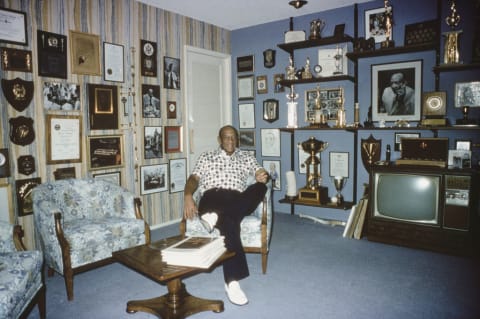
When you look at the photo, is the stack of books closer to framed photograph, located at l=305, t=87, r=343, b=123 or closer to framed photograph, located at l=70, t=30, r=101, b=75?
framed photograph, located at l=70, t=30, r=101, b=75

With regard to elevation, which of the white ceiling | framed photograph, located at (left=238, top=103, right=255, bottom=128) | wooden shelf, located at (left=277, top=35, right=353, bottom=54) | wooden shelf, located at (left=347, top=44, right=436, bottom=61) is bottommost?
framed photograph, located at (left=238, top=103, right=255, bottom=128)

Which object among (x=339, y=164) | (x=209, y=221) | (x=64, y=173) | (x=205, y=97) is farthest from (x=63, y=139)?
(x=339, y=164)

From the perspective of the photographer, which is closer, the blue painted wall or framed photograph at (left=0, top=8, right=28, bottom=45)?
framed photograph at (left=0, top=8, right=28, bottom=45)

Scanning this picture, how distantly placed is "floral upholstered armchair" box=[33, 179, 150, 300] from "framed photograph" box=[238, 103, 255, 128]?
236 cm

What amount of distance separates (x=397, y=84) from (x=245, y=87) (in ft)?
6.49

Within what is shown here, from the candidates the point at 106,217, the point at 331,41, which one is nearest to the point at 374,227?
the point at 331,41

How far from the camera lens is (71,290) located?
7.96 feet

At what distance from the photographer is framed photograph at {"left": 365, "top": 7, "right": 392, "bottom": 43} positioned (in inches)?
154

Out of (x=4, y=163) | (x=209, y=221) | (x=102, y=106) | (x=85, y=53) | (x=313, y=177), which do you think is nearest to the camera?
(x=209, y=221)

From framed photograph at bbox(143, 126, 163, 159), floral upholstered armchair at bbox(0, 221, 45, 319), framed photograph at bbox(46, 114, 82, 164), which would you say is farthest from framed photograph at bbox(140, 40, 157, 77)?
floral upholstered armchair at bbox(0, 221, 45, 319)

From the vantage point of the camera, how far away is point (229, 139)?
127 inches

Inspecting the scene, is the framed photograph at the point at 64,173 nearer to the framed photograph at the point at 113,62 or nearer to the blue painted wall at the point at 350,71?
the framed photograph at the point at 113,62

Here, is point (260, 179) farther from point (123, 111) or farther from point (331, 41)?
point (331, 41)

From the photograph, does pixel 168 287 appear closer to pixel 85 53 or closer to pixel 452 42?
pixel 85 53
